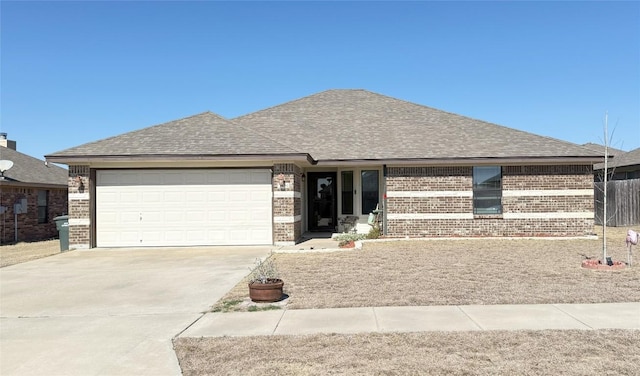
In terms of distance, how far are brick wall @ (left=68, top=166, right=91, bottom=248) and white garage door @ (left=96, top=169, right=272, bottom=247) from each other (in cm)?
36

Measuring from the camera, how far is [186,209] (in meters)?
15.8

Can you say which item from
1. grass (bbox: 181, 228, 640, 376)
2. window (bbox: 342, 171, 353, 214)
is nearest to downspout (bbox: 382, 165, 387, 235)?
window (bbox: 342, 171, 353, 214)

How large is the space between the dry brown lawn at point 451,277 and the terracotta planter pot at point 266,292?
30cm

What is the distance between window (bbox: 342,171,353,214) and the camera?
18469 mm

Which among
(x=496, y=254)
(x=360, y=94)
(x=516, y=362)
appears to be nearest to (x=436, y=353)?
(x=516, y=362)

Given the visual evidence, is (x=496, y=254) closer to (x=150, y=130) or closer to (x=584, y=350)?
(x=584, y=350)

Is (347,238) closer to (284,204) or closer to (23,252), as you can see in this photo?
(284,204)

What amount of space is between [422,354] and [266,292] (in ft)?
10.5

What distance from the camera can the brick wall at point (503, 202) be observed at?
1689 cm

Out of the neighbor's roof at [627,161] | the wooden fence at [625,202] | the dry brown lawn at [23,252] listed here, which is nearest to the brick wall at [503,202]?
the wooden fence at [625,202]

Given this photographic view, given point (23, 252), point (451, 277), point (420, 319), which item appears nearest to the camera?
point (420, 319)

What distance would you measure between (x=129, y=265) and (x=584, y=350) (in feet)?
35.0

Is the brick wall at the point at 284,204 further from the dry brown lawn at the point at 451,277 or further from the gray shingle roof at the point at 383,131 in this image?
the dry brown lawn at the point at 451,277

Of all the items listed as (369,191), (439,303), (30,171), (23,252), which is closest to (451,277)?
(439,303)
